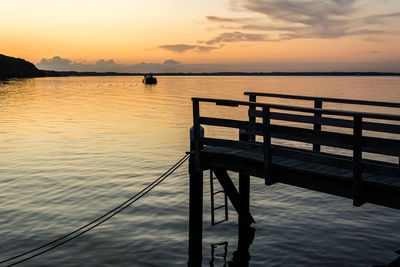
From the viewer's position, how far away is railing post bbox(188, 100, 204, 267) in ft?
31.6

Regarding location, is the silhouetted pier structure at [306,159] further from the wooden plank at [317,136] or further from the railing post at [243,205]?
the railing post at [243,205]

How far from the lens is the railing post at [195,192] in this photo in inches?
379

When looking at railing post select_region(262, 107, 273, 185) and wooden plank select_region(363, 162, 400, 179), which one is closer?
wooden plank select_region(363, 162, 400, 179)

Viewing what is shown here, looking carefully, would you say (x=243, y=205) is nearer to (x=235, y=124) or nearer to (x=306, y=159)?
(x=235, y=124)

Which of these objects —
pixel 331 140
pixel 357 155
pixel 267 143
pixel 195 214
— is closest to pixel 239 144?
pixel 267 143

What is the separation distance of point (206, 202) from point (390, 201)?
8.06 meters

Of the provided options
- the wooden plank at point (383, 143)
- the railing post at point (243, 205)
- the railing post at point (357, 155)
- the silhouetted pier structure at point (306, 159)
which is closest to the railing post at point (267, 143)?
the silhouetted pier structure at point (306, 159)

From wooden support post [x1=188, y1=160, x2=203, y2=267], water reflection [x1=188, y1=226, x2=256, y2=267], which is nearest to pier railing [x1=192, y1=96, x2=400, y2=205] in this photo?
wooden support post [x1=188, y1=160, x2=203, y2=267]

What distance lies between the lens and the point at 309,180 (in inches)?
318

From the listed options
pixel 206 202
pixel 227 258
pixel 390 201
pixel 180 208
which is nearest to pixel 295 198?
pixel 206 202

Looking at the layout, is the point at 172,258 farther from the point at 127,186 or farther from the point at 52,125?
the point at 52,125

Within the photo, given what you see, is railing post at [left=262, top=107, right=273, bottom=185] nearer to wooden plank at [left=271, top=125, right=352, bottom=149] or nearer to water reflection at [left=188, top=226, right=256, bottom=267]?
wooden plank at [left=271, top=125, right=352, bottom=149]

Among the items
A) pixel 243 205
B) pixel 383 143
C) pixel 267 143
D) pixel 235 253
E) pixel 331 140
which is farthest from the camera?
pixel 243 205

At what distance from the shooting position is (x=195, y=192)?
10148 millimetres
